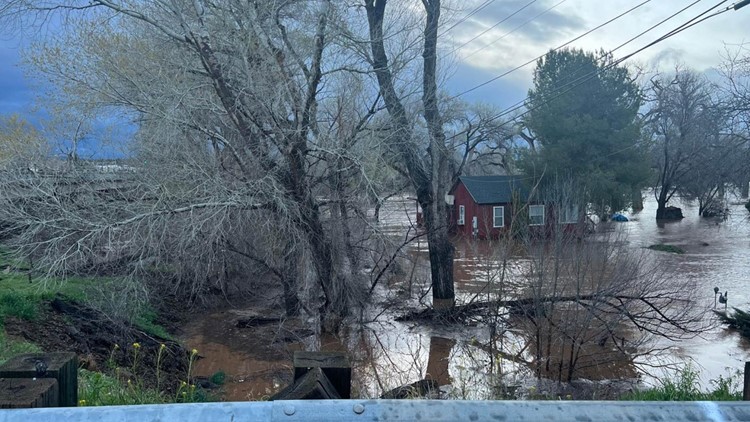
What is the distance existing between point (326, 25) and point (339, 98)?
1729mm

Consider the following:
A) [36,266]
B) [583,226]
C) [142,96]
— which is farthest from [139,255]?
[583,226]

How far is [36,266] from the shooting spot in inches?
454

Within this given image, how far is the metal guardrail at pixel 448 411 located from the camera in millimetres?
1610

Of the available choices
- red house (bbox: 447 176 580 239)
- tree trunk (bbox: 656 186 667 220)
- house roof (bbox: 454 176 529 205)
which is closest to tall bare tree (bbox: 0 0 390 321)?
red house (bbox: 447 176 580 239)

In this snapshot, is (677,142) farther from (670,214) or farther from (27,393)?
(27,393)

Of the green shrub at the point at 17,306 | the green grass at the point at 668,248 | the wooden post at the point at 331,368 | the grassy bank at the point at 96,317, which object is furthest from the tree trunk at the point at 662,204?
the wooden post at the point at 331,368

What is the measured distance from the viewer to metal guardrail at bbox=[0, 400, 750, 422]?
5.28ft

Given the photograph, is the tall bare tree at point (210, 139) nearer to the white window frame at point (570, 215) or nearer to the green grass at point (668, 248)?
the white window frame at point (570, 215)

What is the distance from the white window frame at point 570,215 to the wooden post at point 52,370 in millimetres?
11017

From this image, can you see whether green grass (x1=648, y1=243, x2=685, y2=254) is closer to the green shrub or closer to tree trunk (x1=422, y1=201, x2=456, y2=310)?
tree trunk (x1=422, y1=201, x2=456, y2=310)

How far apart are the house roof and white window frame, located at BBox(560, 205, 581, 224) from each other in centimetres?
2056

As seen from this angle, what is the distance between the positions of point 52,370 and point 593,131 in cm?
3571

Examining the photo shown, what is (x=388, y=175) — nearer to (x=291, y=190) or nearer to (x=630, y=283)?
(x=291, y=190)

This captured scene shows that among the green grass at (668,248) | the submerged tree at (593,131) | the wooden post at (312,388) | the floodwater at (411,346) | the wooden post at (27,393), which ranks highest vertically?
the submerged tree at (593,131)
